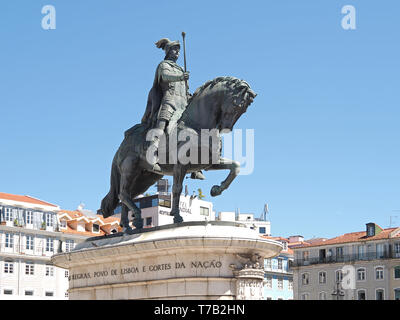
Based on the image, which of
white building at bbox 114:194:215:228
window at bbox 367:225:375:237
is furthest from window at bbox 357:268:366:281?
white building at bbox 114:194:215:228

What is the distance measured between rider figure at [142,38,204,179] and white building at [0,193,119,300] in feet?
171

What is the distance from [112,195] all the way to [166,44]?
190 inches

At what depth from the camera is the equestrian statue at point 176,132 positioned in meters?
21.7

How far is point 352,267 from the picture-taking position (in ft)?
272

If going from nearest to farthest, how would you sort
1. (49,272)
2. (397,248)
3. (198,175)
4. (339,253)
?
(198,175) < (49,272) < (397,248) < (339,253)

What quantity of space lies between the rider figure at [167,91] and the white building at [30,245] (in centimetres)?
5214

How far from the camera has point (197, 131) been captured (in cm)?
2183

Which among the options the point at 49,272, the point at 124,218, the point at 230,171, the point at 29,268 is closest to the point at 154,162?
the point at 230,171

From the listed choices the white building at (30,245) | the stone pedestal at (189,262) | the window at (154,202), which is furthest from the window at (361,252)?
the stone pedestal at (189,262)

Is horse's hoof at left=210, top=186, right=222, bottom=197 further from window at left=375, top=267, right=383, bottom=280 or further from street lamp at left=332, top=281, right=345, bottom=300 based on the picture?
window at left=375, top=267, right=383, bottom=280

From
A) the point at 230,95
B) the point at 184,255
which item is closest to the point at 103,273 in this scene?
the point at 184,255

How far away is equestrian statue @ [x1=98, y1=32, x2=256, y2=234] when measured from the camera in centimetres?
2173

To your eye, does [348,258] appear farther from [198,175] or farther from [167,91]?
[167,91]

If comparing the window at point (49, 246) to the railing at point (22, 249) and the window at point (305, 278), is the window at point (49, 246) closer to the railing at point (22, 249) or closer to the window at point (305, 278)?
the railing at point (22, 249)
